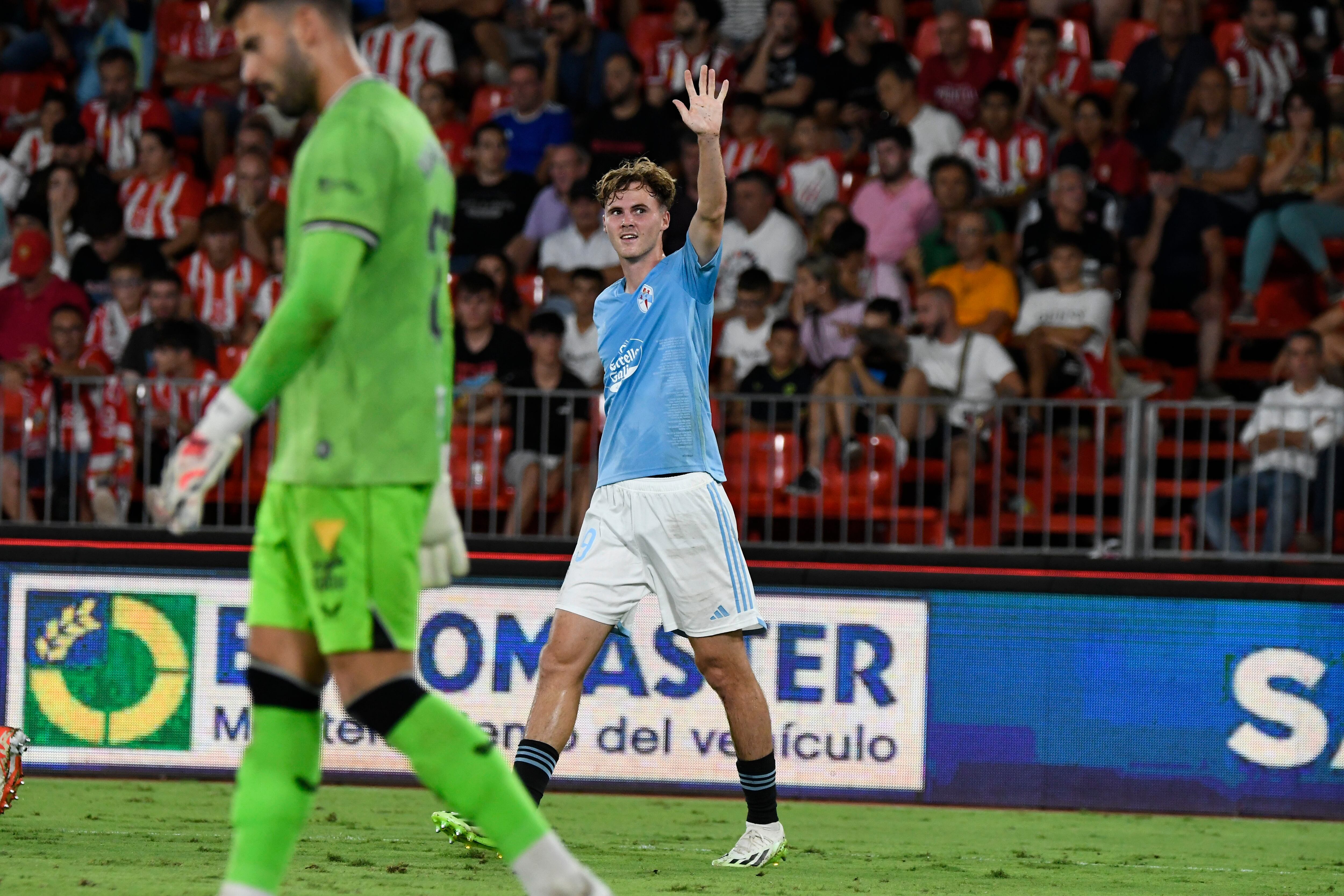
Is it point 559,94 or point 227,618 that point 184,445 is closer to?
point 227,618

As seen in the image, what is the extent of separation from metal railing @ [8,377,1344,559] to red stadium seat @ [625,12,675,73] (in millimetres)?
6116

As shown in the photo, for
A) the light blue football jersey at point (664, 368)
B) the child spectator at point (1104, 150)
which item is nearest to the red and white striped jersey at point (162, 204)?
the child spectator at point (1104, 150)

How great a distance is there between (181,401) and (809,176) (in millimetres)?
5318

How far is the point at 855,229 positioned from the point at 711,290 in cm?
545

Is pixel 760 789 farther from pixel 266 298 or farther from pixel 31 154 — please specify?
pixel 31 154

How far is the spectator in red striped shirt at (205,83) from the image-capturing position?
47.0 feet

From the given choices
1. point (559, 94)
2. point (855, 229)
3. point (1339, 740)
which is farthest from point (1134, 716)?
point (559, 94)

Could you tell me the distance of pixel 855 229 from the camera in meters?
11.7

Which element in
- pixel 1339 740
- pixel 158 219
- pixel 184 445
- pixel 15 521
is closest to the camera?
pixel 184 445

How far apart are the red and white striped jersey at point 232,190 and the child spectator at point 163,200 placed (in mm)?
109

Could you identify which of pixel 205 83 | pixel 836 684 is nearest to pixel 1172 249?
pixel 836 684

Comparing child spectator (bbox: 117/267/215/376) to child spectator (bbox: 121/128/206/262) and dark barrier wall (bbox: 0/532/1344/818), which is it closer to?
child spectator (bbox: 121/128/206/262)

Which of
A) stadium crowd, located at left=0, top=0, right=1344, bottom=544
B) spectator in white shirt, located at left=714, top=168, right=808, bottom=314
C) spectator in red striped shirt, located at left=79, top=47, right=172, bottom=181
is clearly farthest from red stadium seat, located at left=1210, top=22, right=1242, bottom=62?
spectator in red striped shirt, located at left=79, top=47, right=172, bottom=181

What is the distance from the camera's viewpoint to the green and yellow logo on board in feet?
28.6
